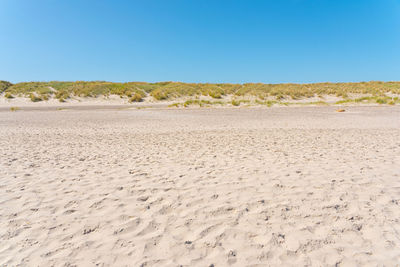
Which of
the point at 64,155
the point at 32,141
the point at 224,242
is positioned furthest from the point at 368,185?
the point at 32,141

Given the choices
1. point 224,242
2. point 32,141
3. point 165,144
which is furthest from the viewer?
point 32,141

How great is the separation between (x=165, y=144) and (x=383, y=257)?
273 inches

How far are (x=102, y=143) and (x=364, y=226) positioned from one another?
812 cm

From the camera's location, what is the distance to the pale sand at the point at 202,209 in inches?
104

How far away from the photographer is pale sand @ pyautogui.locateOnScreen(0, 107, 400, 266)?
2633mm

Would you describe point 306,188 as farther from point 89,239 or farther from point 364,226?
point 89,239

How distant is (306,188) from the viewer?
432cm

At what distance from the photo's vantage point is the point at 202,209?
3631 mm

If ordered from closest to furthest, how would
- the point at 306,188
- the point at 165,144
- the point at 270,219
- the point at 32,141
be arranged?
the point at 270,219 → the point at 306,188 → the point at 165,144 → the point at 32,141

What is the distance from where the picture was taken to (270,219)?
130 inches

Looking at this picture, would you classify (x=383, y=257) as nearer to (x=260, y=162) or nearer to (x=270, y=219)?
(x=270, y=219)

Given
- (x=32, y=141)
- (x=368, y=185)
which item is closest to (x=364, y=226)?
(x=368, y=185)

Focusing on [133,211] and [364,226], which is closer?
[364,226]

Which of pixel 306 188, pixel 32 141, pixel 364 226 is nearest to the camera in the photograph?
pixel 364 226
